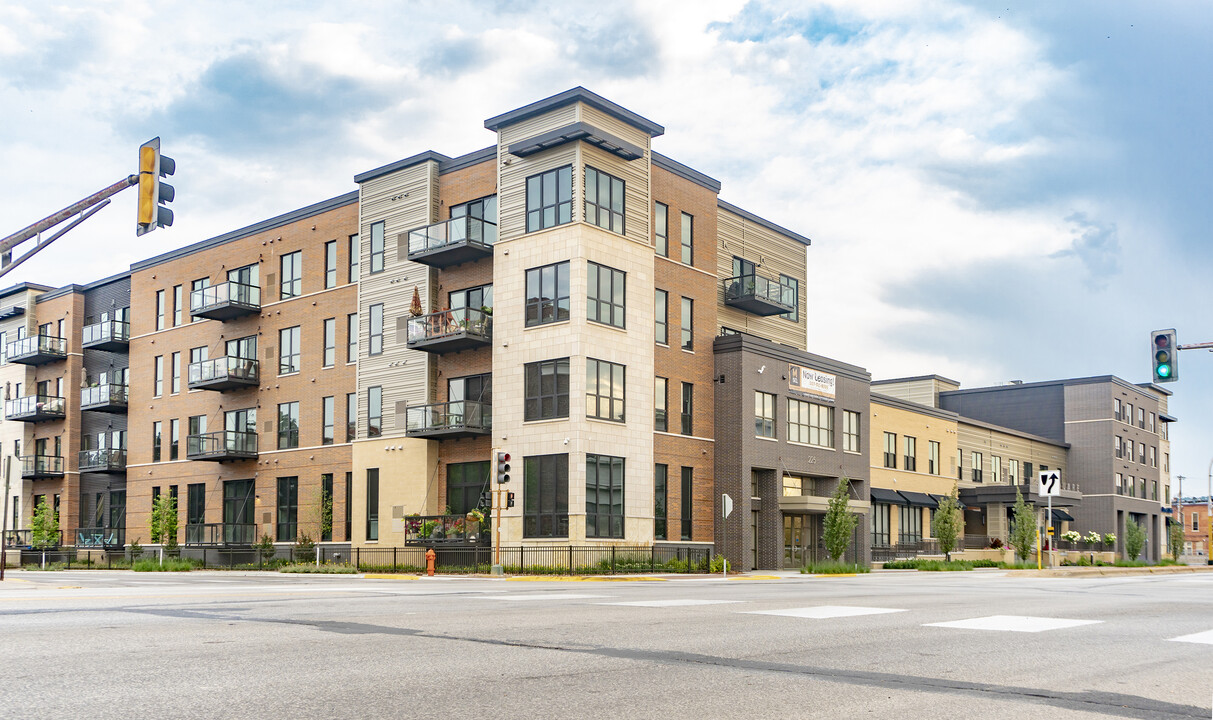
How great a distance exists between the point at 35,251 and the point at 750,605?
51.8 ft

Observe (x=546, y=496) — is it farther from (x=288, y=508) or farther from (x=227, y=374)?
(x=227, y=374)

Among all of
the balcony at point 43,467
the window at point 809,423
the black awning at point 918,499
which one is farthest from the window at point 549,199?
the balcony at point 43,467

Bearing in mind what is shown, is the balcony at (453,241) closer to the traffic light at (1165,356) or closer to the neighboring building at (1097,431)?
the traffic light at (1165,356)

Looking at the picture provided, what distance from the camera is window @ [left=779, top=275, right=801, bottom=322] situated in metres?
53.0

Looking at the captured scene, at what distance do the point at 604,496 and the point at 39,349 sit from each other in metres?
41.5

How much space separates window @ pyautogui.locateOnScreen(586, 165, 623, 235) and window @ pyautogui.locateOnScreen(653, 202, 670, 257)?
2.89m

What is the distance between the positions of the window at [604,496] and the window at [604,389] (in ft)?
5.46

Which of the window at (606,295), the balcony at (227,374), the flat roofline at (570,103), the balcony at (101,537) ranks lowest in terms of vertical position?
the balcony at (101,537)

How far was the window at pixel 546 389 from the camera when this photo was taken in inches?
1577

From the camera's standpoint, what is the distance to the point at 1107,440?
262ft

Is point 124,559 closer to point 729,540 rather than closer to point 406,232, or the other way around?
point 406,232

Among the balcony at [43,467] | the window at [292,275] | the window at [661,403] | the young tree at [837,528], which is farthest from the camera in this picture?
the balcony at [43,467]

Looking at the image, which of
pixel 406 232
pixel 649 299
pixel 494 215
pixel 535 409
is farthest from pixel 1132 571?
pixel 406 232

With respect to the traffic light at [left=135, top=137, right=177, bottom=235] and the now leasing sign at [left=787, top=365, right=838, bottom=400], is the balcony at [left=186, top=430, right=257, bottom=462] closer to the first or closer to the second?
the now leasing sign at [left=787, top=365, right=838, bottom=400]
